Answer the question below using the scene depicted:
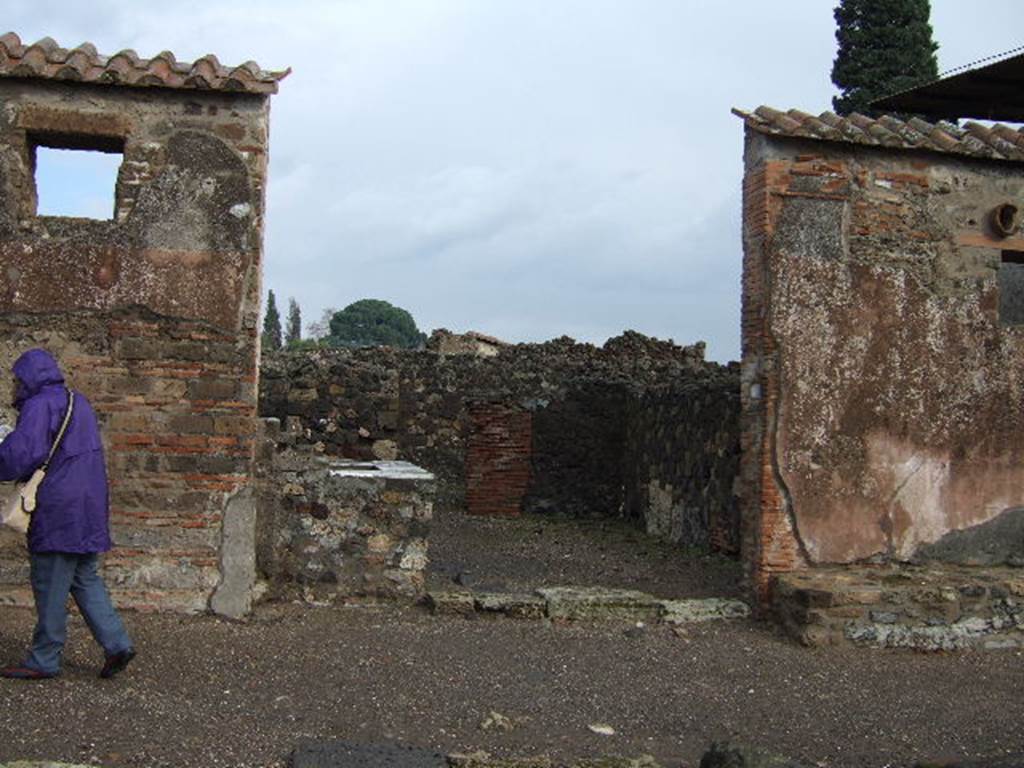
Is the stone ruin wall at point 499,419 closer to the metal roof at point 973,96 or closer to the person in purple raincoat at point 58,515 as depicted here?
the metal roof at point 973,96

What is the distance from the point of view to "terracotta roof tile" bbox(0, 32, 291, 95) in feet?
22.4

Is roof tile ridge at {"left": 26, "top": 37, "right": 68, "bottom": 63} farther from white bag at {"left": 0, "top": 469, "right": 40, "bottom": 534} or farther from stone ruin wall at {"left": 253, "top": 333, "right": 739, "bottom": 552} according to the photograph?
stone ruin wall at {"left": 253, "top": 333, "right": 739, "bottom": 552}

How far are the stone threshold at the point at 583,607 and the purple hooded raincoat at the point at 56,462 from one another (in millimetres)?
2729

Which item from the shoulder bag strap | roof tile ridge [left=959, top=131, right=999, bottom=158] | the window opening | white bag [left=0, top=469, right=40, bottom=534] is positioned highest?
roof tile ridge [left=959, top=131, right=999, bottom=158]

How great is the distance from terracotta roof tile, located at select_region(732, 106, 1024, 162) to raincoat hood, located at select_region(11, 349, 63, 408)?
4820 millimetres

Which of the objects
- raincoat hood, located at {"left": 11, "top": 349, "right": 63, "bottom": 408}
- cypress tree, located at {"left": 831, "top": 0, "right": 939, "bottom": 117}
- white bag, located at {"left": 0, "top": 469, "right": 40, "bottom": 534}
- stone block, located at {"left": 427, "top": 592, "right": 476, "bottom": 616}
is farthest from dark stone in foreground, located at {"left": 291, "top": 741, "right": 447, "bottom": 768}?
cypress tree, located at {"left": 831, "top": 0, "right": 939, "bottom": 117}

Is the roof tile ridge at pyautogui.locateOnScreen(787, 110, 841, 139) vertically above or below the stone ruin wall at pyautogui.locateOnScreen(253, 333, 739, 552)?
above

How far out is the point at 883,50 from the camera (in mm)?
21031

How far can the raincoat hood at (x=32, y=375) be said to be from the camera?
18.0ft

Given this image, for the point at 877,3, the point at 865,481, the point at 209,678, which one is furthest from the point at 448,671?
the point at 877,3

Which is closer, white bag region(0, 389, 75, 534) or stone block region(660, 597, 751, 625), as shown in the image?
white bag region(0, 389, 75, 534)

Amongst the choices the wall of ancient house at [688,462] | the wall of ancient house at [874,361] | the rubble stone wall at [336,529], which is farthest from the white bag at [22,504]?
the wall of ancient house at [688,462]

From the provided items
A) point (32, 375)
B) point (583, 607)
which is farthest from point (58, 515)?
point (583, 607)

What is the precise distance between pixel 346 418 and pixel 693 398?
5167 millimetres
